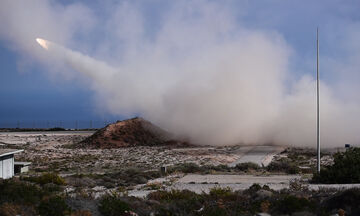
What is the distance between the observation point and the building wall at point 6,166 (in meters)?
19.7

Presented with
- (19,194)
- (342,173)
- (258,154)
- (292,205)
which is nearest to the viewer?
(292,205)

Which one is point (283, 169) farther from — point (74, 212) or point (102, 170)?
point (74, 212)

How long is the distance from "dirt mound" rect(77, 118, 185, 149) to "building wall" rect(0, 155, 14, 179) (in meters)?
21.0

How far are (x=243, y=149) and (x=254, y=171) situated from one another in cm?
1527

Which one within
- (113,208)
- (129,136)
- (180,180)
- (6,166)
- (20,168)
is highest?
(129,136)

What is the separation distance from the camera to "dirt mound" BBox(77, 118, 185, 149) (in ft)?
140

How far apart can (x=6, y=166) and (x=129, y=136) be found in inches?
980

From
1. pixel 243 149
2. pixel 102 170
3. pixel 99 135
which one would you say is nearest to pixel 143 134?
pixel 99 135

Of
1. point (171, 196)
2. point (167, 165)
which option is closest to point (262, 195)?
point (171, 196)

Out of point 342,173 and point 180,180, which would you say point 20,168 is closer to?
point 180,180

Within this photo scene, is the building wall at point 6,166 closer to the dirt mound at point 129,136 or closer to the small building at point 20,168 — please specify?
the small building at point 20,168

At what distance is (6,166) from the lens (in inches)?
790

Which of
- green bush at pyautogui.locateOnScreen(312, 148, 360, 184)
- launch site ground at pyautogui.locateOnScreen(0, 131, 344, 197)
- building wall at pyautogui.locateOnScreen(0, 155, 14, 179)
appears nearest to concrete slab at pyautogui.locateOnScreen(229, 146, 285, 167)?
launch site ground at pyautogui.locateOnScreen(0, 131, 344, 197)

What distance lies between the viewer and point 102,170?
84.7ft
